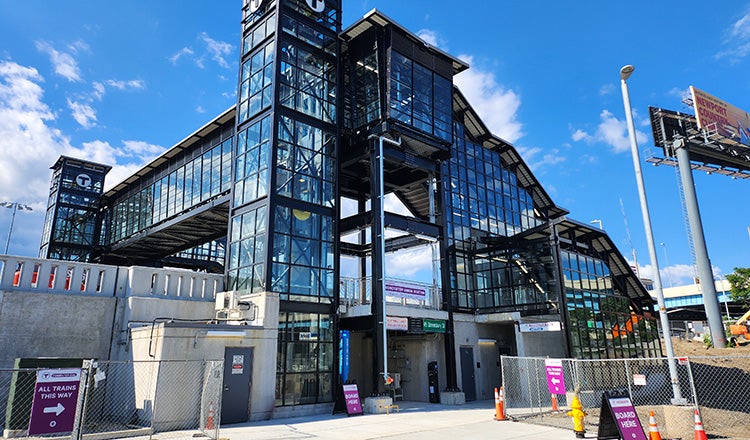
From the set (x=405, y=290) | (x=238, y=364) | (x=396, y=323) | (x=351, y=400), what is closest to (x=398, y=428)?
(x=351, y=400)

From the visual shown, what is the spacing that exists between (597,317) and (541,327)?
224 inches

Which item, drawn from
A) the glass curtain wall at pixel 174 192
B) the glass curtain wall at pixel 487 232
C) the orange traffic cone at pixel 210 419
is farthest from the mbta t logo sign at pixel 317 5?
the orange traffic cone at pixel 210 419

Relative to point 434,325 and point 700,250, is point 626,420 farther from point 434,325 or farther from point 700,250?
point 700,250

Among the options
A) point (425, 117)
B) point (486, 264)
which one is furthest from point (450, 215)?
point (425, 117)

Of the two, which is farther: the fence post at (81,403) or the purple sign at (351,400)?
the purple sign at (351,400)

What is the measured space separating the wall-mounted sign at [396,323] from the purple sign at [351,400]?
326 cm

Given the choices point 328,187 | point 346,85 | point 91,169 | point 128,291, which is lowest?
point 128,291

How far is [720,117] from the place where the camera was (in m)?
45.7

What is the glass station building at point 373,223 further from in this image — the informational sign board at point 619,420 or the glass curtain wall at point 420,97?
the informational sign board at point 619,420

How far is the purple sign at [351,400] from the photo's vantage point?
19016mm

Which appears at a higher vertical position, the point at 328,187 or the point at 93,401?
the point at 328,187

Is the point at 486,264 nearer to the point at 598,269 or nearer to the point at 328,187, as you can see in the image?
the point at 598,269

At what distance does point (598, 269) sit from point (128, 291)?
24910 mm

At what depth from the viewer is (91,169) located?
154 feet
